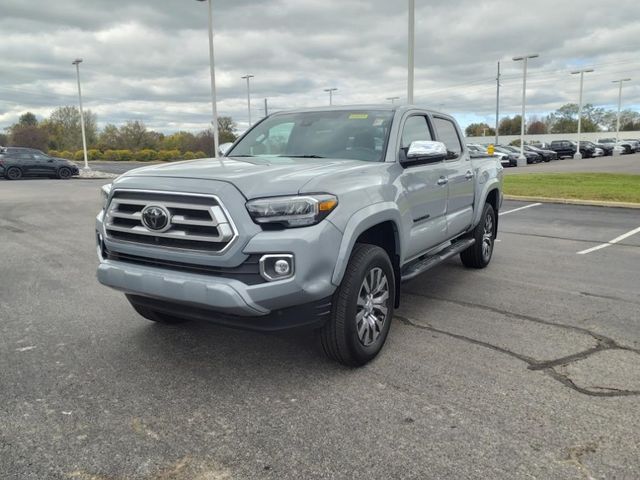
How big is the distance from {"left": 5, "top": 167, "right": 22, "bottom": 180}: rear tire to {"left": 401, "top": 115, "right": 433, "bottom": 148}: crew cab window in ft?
89.3

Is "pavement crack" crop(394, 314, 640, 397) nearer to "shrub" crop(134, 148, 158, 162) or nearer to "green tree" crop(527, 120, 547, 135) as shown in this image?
"shrub" crop(134, 148, 158, 162)

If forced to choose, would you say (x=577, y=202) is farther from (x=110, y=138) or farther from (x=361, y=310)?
(x=110, y=138)

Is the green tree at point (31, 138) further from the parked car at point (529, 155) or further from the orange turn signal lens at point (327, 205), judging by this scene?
the orange turn signal lens at point (327, 205)

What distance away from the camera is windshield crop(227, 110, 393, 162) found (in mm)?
4555

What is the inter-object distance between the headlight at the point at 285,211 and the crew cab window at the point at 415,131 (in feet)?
5.45

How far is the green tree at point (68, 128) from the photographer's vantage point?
7450cm

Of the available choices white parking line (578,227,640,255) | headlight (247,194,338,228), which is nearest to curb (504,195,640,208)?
white parking line (578,227,640,255)

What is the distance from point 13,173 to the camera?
27.2 m

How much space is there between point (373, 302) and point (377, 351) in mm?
365

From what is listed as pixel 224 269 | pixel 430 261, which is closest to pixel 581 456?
pixel 224 269

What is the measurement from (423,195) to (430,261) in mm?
670

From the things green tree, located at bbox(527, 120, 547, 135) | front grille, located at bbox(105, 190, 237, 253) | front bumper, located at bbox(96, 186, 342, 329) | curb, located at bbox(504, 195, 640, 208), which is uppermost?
green tree, located at bbox(527, 120, 547, 135)

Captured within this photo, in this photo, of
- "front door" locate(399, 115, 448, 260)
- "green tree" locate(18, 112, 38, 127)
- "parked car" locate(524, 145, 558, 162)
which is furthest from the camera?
"green tree" locate(18, 112, 38, 127)

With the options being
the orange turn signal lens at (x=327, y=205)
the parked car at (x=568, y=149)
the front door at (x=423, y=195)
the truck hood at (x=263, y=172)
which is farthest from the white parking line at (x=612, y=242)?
the parked car at (x=568, y=149)
